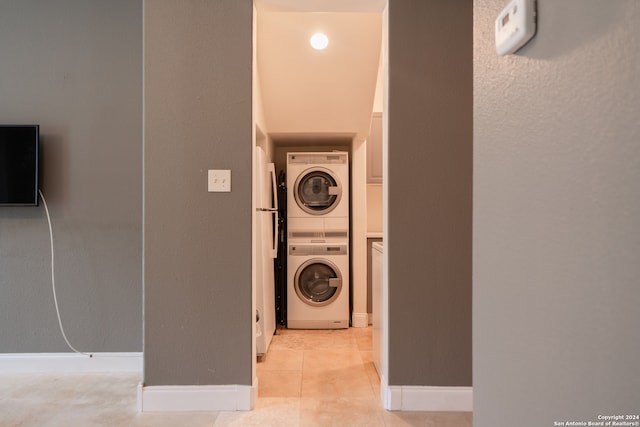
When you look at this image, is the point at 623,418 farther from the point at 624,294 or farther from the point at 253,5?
the point at 253,5

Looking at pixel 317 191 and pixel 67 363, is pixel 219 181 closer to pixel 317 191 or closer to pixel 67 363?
pixel 317 191

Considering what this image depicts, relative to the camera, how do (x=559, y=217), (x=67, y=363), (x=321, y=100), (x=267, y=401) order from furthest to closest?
(x=321, y=100), (x=67, y=363), (x=267, y=401), (x=559, y=217)

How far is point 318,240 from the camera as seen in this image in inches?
138

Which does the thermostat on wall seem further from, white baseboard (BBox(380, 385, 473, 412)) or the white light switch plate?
white baseboard (BBox(380, 385, 473, 412))

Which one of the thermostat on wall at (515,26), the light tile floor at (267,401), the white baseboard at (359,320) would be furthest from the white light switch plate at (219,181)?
the white baseboard at (359,320)

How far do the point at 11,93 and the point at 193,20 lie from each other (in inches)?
59.3

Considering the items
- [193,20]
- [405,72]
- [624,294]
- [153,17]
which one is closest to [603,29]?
[624,294]

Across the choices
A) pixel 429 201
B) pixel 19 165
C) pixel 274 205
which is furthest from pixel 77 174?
pixel 429 201

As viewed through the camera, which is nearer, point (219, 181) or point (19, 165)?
point (219, 181)

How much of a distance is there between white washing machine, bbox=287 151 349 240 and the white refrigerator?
26 centimetres

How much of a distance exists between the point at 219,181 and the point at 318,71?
1.38 metres

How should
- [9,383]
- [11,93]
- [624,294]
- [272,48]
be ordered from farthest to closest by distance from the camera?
[272,48] < [11,93] < [9,383] < [624,294]

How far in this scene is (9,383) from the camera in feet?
7.68

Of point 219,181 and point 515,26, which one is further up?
point 515,26
